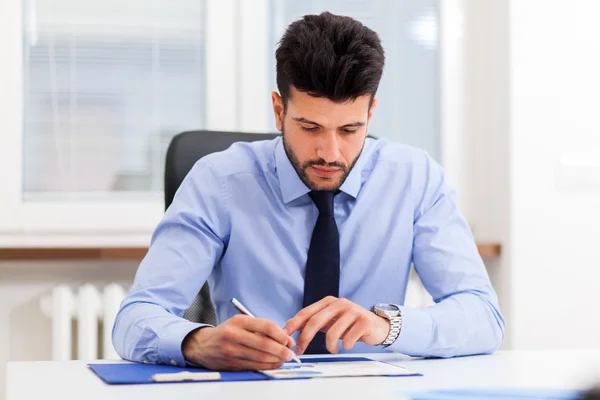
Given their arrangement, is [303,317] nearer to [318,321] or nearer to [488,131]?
[318,321]

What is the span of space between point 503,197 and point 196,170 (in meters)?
1.36

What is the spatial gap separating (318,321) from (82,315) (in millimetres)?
1351

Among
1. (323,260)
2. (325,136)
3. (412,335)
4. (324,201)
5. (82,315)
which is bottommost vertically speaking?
(82,315)

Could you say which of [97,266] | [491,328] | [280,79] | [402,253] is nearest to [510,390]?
[491,328]

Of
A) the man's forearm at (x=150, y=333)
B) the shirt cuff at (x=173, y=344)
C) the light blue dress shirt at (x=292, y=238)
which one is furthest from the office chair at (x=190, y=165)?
the shirt cuff at (x=173, y=344)

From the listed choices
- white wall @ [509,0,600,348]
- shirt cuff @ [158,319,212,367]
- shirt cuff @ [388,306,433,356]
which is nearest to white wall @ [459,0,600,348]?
white wall @ [509,0,600,348]

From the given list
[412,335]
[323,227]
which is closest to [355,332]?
[412,335]

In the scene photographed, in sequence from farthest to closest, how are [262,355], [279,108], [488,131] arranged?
[488,131] < [279,108] < [262,355]

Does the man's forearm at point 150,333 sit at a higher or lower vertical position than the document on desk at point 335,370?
higher

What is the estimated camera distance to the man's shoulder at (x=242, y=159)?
1727mm

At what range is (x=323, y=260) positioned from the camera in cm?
163

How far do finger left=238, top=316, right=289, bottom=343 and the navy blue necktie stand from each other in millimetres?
416

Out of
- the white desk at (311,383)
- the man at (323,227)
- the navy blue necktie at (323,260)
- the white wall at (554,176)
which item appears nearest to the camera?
the white desk at (311,383)

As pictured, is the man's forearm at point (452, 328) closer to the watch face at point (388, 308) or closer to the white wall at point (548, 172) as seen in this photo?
the watch face at point (388, 308)
